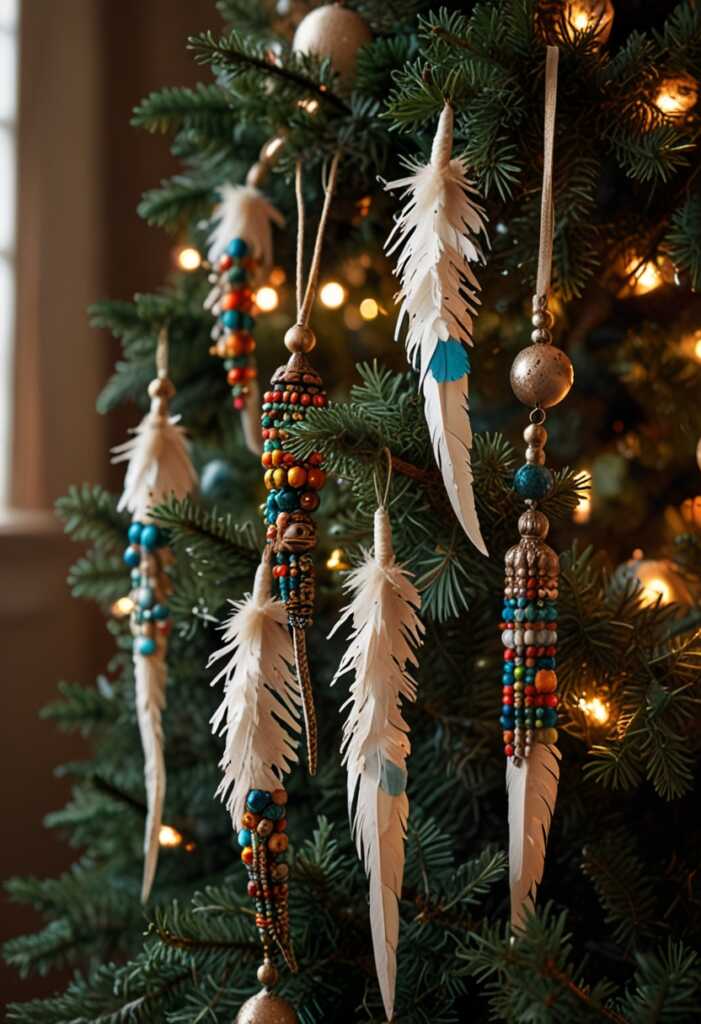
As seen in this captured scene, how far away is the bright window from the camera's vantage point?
4.23 feet

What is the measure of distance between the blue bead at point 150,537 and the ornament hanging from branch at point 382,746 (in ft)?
0.80

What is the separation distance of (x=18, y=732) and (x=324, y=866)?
71 centimetres

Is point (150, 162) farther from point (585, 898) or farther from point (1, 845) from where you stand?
point (585, 898)

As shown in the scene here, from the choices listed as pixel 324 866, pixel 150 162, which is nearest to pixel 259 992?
pixel 324 866

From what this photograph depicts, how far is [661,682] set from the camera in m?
0.60

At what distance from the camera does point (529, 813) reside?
54 cm

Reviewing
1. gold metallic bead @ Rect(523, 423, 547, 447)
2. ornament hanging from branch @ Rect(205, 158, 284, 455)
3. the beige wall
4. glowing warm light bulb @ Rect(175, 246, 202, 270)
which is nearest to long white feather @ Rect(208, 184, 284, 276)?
ornament hanging from branch @ Rect(205, 158, 284, 455)

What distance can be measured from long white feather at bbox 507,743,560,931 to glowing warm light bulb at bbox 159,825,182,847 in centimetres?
38

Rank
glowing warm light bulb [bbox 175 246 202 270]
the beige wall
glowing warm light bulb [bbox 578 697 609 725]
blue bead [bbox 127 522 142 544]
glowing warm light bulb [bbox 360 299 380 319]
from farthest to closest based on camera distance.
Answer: the beige wall → glowing warm light bulb [bbox 360 299 380 319] → glowing warm light bulb [bbox 175 246 202 270] → blue bead [bbox 127 522 142 544] → glowing warm light bulb [bbox 578 697 609 725]

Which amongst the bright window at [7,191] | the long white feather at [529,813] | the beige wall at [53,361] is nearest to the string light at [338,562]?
the long white feather at [529,813]

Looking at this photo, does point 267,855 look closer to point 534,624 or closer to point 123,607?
point 534,624

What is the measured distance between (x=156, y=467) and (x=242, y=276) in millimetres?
159

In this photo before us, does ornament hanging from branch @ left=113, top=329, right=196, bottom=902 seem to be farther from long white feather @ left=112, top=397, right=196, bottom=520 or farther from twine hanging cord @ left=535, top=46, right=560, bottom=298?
twine hanging cord @ left=535, top=46, right=560, bottom=298

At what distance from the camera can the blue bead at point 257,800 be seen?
58 cm
